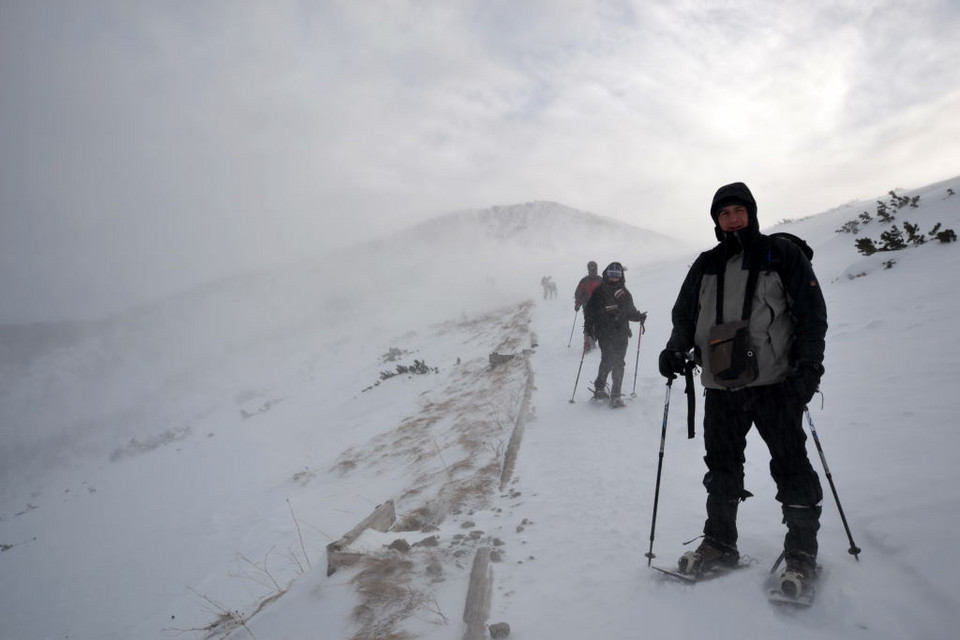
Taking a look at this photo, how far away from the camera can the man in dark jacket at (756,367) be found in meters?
2.52

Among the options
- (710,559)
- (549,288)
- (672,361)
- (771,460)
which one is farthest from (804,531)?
(549,288)

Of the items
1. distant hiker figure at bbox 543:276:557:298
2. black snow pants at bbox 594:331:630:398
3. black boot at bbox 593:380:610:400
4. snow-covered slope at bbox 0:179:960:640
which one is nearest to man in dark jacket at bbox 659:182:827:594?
snow-covered slope at bbox 0:179:960:640

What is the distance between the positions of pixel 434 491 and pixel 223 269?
10159 cm

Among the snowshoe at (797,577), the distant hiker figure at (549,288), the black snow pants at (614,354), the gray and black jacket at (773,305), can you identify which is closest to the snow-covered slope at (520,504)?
the snowshoe at (797,577)

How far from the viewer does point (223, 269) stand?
91.1 m

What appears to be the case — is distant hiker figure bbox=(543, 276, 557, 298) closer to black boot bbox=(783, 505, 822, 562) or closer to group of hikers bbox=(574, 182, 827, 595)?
group of hikers bbox=(574, 182, 827, 595)

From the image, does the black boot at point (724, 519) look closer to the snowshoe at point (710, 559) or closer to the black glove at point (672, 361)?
the snowshoe at point (710, 559)

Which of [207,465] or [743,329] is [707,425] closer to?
[743,329]

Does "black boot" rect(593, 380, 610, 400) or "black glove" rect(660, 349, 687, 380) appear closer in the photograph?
"black glove" rect(660, 349, 687, 380)

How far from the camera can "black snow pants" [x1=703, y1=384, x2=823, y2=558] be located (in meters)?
2.56

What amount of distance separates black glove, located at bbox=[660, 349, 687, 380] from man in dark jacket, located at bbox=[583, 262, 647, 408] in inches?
166

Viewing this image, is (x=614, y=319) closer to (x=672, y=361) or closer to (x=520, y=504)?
(x=520, y=504)

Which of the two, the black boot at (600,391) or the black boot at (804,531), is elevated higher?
the black boot at (804,531)

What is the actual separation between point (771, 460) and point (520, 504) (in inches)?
109
